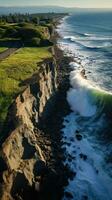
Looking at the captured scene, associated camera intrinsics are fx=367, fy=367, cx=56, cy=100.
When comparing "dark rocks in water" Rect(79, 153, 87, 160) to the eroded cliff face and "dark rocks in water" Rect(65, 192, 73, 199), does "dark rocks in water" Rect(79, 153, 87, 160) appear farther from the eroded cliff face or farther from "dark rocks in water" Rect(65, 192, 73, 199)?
"dark rocks in water" Rect(65, 192, 73, 199)

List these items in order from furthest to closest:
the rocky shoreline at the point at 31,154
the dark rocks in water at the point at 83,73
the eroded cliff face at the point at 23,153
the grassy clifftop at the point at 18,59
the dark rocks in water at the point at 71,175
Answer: the dark rocks in water at the point at 83,73
the grassy clifftop at the point at 18,59
the dark rocks in water at the point at 71,175
the rocky shoreline at the point at 31,154
the eroded cliff face at the point at 23,153

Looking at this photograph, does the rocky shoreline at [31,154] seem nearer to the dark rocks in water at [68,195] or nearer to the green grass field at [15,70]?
the dark rocks in water at [68,195]

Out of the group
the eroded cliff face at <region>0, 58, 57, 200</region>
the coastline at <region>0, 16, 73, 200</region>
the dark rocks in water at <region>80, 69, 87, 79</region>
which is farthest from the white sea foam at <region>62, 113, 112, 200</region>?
the dark rocks in water at <region>80, 69, 87, 79</region>

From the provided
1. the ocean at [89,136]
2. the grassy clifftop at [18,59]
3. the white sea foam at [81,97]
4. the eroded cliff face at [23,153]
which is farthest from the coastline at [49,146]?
the grassy clifftop at [18,59]

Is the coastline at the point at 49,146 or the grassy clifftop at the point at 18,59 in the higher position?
the grassy clifftop at the point at 18,59

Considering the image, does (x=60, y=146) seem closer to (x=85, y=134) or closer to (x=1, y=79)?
(x=85, y=134)

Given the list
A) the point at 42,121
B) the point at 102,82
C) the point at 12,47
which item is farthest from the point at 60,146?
the point at 12,47

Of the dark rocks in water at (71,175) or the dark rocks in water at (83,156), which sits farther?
the dark rocks in water at (83,156)
